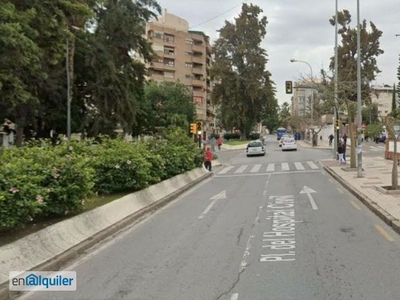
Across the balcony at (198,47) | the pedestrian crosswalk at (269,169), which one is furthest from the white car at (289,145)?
the balcony at (198,47)

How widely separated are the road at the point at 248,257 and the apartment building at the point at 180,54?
8966cm

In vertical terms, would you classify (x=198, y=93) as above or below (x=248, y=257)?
above

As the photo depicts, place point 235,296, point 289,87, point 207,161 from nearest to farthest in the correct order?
point 235,296, point 207,161, point 289,87

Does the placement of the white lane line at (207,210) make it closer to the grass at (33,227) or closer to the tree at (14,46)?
the grass at (33,227)

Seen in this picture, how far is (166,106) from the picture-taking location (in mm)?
74125

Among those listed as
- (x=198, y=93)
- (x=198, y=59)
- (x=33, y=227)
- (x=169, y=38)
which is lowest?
(x=33, y=227)

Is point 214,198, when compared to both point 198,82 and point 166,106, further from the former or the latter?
point 198,82

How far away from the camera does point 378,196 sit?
49.2 ft

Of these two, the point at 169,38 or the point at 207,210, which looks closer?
the point at 207,210

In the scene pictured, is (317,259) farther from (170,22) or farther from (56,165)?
(170,22)

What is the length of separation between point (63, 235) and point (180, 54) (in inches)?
4009

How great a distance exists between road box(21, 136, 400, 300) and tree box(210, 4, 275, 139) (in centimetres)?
6869

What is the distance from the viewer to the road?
624 centimetres

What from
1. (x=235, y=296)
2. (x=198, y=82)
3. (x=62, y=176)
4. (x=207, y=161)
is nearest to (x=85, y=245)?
(x=62, y=176)
